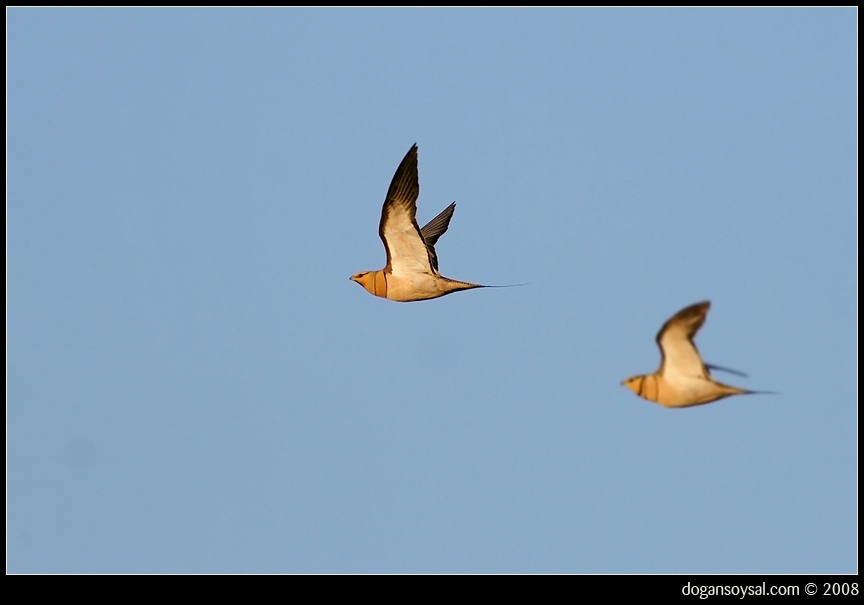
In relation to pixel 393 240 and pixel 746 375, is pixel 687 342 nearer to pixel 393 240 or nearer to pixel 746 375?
pixel 746 375

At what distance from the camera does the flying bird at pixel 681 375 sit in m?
21.3

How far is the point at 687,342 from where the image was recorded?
21.7m

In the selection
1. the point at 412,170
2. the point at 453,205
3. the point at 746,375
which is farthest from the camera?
the point at 453,205

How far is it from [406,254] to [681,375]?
6933 mm

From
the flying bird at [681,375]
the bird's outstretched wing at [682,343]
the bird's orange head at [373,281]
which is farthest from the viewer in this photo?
the bird's orange head at [373,281]

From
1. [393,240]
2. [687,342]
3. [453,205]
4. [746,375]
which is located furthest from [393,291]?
[746,375]

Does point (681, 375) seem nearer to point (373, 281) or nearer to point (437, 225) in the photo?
point (373, 281)

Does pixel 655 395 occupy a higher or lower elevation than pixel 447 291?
lower

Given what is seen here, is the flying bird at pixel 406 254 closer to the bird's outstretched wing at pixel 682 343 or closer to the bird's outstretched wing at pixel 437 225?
the bird's outstretched wing at pixel 437 225

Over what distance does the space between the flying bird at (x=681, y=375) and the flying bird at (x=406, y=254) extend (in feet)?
15.5

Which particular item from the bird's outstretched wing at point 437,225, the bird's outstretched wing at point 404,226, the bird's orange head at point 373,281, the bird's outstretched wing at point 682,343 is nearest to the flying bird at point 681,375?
the bird's outstretched wing at point 682,343

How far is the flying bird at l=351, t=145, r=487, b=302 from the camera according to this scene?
26234 millimetres

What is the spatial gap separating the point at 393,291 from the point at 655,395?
22.0ft

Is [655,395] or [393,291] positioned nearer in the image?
[655,395]
